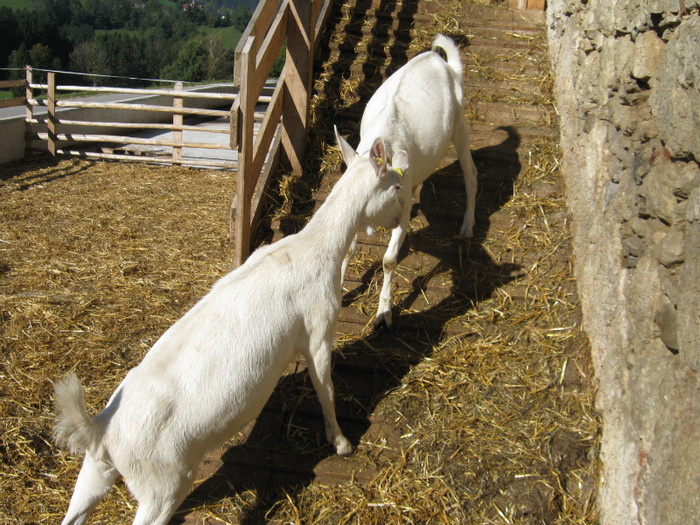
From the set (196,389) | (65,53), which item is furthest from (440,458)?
(65,53)

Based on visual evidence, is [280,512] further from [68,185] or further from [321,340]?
[68,185]

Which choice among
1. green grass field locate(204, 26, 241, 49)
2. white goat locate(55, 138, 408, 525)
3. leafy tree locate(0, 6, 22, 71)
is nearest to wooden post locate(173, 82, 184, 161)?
white goat locate(55, 138, 408, 525)

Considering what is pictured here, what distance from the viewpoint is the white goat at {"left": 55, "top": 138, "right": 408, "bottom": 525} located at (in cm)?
287

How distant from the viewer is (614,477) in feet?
11.2

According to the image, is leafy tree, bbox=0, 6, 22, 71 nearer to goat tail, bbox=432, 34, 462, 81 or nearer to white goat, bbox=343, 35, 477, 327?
goat tail, bbox=432, 34, 462, 81

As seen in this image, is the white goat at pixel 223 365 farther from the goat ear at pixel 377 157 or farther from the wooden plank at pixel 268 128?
the wooden plank at pixel 268 128

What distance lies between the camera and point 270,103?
19.6 ft

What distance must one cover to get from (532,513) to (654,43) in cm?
285

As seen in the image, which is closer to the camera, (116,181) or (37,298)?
(37,298)

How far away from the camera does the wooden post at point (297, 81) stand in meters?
5.98

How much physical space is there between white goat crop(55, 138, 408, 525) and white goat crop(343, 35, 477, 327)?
2.42 feet

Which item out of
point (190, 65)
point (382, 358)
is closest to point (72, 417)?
point (382, 358)

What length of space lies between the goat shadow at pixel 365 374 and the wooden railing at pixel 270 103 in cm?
124

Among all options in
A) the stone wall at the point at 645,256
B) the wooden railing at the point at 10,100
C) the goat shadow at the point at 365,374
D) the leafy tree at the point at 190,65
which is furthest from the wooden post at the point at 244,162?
the leafy tree at the point at 190,65
